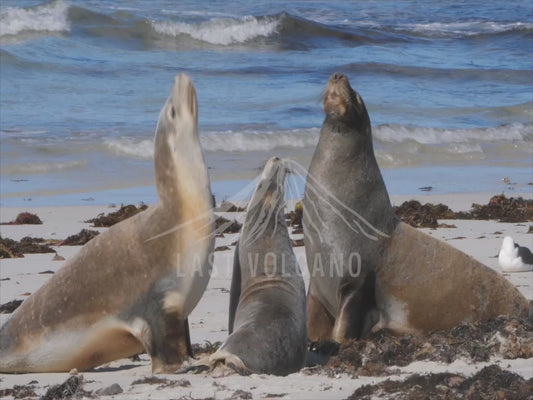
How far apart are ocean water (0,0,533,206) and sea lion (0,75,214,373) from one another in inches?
53.2

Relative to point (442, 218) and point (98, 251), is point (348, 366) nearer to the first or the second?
point (98, 251)

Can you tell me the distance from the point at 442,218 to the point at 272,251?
576 cm

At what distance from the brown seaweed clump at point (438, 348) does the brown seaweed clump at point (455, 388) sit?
57cm

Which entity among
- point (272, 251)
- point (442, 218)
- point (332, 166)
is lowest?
point (442, 218)

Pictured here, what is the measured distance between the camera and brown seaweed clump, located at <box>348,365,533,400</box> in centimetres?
459

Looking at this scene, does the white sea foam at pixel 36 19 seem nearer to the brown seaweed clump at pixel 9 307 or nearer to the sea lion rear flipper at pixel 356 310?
the brown seaweed clump at pixel 9 307

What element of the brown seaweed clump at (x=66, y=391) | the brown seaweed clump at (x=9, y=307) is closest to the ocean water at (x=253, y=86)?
the brown seaweed clump at (x=9, y=307)

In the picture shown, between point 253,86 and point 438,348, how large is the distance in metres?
19.3

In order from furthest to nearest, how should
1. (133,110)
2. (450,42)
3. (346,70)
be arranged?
(450,42), (346,70), (133,110)

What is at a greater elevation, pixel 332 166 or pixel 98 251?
pixel 332 166

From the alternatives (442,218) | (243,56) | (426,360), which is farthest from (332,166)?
(243,56)

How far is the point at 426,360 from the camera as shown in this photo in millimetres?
5730

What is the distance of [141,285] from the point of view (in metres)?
5.82

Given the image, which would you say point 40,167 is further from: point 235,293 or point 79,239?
Answer: point 235,293
